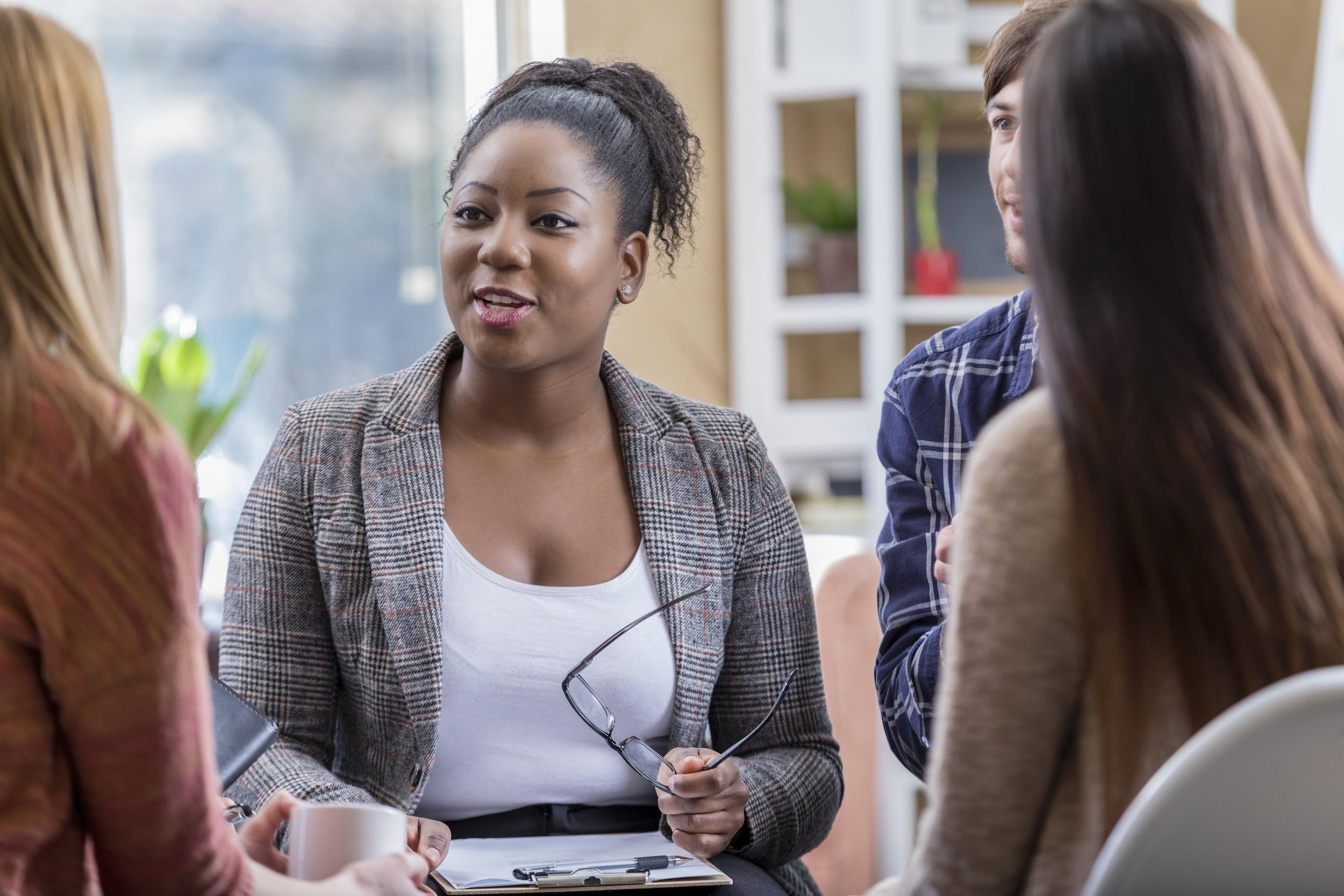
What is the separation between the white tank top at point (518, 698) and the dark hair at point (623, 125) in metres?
0.45

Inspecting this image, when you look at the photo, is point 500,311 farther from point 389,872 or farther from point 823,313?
point 823,313

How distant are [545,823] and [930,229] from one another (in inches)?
90.0

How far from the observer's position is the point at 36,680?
76cm

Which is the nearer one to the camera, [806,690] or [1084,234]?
[1084,234]

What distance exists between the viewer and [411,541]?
139 cm

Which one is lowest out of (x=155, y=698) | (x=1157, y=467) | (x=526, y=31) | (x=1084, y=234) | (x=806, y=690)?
(x=806, y=690)

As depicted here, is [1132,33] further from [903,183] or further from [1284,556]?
[903,183]

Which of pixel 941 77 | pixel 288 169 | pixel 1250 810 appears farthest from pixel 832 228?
pixel 1250 810

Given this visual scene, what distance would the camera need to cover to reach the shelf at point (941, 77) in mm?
3201

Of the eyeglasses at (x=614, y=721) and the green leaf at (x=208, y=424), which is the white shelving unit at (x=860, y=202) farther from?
the eyeglasses at (x=614, y=721)

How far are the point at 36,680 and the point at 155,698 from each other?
2.7 inches

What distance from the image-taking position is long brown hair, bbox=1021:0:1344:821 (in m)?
0.76

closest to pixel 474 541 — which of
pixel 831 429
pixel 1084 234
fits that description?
pixel 1084 234

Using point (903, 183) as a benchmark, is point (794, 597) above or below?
below
